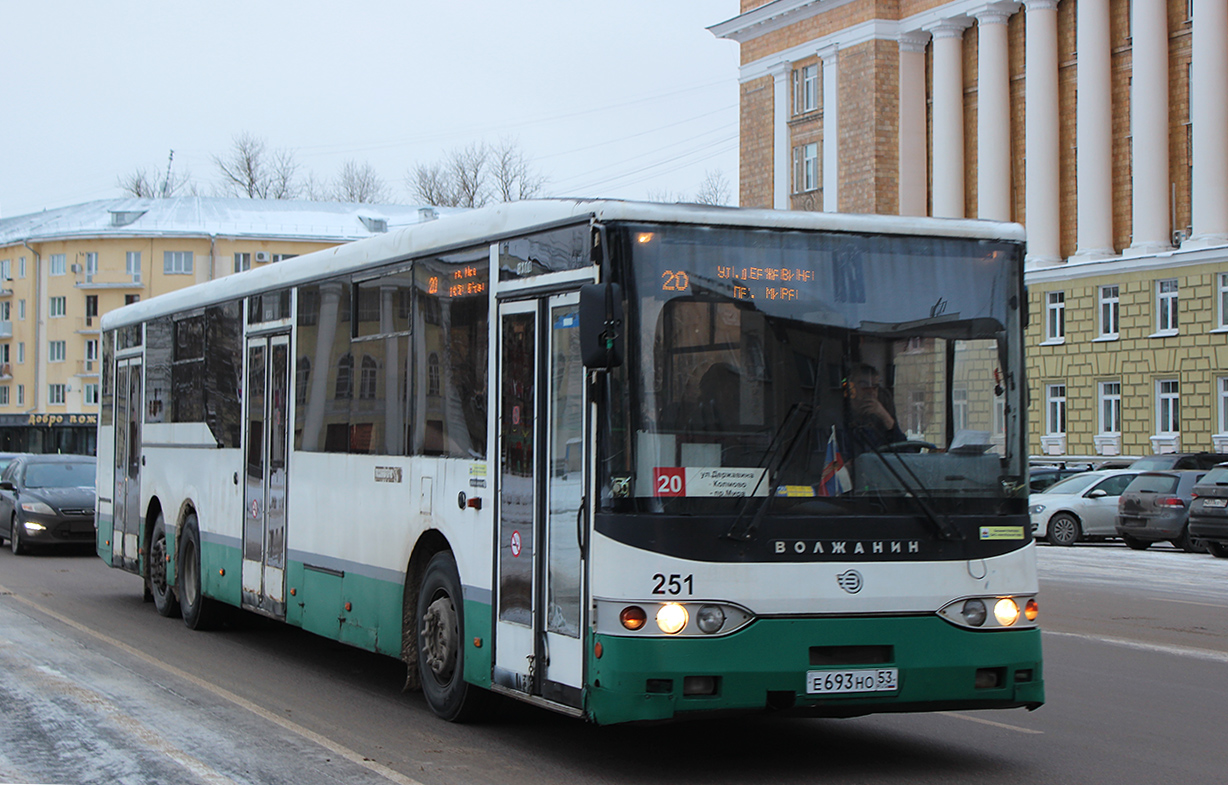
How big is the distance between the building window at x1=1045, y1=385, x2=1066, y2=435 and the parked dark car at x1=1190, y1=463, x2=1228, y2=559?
2289 centimetres

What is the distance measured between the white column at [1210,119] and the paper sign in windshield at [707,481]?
39227mm

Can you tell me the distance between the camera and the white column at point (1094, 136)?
47.1 metres

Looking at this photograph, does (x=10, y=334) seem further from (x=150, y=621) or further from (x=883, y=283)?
(x=883, y=283)

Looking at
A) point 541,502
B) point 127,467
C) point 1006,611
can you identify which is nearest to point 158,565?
point 127,467

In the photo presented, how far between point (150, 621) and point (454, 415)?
6669 millimetres

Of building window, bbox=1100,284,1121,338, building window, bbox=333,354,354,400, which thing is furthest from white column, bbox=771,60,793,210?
building window, bbox=333,354,354,400

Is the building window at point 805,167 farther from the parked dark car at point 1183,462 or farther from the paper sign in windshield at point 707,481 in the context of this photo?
the paper sign in windshield at point 707,481

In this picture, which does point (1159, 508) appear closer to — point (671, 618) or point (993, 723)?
point (993, 723)

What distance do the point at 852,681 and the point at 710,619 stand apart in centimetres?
76

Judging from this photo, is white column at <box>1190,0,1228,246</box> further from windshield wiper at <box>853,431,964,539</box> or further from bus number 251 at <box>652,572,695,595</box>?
bus number 251 at <box>652,572,695,595</box>

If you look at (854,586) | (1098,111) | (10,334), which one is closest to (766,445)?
(854,586)

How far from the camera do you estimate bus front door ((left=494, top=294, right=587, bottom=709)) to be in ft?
25.4

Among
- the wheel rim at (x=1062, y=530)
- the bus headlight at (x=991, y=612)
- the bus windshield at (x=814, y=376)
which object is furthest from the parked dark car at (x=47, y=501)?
the bus headlight at (x=991, y=612)

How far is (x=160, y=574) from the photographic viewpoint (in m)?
15.1
